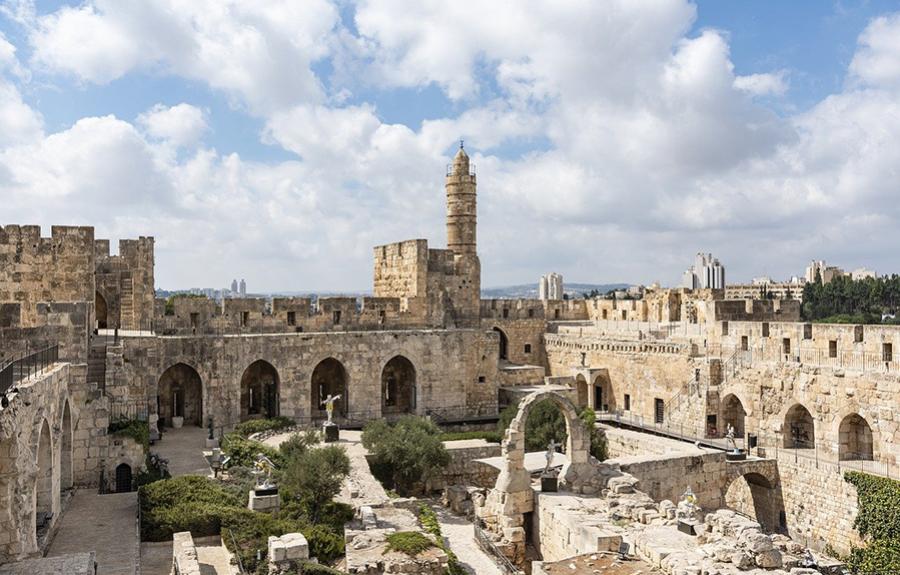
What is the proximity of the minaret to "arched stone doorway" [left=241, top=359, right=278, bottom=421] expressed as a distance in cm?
1050

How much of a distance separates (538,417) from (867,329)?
924 centimetres

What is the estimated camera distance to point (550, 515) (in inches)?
602

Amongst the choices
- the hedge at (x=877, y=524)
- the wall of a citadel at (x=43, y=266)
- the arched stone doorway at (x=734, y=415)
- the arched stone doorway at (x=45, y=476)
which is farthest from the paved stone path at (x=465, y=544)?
the wall of a citadel at (x=43, y=266)

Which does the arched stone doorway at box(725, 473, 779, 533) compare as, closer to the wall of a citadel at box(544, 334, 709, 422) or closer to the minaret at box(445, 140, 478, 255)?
the wall of a citadel at box(544, 334, 709, 422)

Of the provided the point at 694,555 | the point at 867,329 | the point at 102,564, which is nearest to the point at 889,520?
the point at 867,329

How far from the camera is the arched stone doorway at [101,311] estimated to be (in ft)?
86.7

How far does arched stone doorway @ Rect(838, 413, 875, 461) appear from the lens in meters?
20.1

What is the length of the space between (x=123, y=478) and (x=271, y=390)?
8.01 metres

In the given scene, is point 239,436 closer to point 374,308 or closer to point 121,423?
point 121,423

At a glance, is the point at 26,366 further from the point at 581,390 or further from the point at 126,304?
the point at 581,390

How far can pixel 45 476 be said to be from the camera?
1305 centimetres

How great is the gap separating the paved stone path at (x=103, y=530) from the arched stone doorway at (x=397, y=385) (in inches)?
463

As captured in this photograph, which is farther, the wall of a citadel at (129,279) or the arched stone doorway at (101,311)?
the arched stone doorway at (101,311)

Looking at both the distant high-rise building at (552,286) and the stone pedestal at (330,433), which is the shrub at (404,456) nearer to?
the stone pedestal at (330,433)
